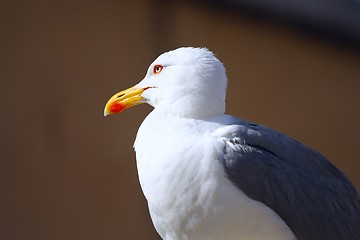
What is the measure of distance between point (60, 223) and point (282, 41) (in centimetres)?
220

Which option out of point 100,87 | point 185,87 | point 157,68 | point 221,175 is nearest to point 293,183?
point 221,175

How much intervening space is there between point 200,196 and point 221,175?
0.11m

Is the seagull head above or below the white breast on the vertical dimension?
above

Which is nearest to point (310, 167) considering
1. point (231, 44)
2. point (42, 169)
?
point (42, 169)

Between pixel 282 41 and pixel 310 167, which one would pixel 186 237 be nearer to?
pixel 310 167

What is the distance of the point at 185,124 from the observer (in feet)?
12.1

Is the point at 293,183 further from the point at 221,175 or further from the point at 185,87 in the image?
the point at 185,87

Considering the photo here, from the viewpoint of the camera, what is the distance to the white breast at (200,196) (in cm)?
352

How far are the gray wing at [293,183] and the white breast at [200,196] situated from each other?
0.15 feet

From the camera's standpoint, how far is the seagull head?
3789mm

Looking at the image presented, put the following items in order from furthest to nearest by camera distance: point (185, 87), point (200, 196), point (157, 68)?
point (157, 68) → point (185, 87) → point (200, 196)

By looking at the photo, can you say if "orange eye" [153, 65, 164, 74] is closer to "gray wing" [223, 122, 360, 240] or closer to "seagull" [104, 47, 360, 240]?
"seagull" [104, 47, 360, 240]

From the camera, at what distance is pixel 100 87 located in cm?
618

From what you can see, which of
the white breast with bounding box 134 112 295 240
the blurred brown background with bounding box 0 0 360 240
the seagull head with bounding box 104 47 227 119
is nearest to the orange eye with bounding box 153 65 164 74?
the seagull head with bounding box 104 47 227 119
